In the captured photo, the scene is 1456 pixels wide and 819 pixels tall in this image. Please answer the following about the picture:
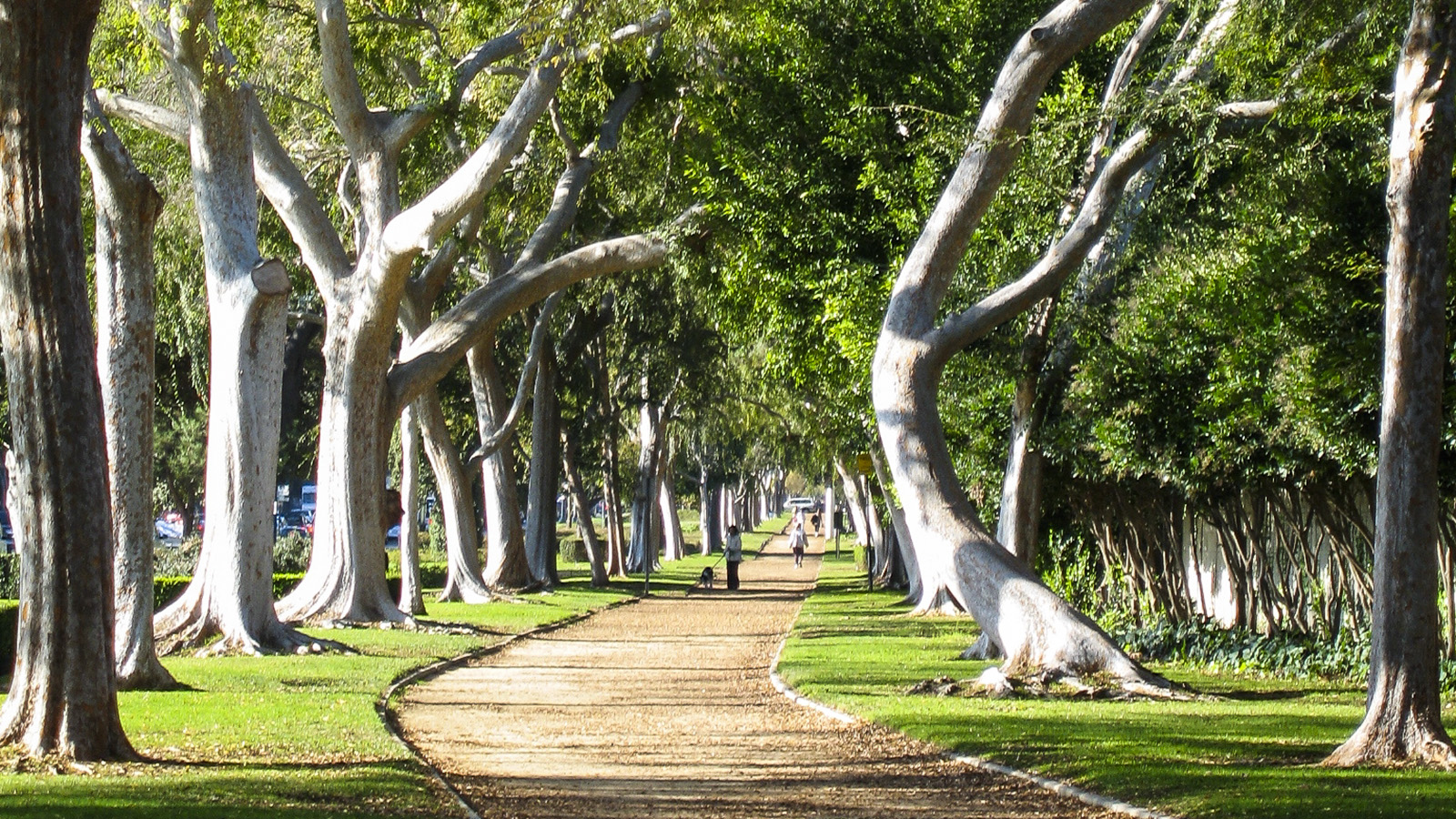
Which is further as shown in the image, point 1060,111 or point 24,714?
point 1060,111

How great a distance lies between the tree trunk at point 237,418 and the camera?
56.2 feet

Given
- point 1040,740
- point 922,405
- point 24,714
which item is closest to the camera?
point 24,714

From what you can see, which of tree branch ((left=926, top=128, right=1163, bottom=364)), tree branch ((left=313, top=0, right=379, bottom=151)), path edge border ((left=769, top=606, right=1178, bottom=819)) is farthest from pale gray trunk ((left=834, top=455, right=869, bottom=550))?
path edge border ((left=769, top=606, right=1178, bottom=819))

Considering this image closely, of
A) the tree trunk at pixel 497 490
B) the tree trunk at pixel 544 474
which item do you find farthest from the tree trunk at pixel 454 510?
the tree trunk at pixel 544 474

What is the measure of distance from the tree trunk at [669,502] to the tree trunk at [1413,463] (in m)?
40.4

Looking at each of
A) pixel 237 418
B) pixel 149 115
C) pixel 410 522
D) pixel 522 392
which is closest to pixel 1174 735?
pixel 237 418

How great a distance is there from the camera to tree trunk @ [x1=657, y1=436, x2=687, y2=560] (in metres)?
51.2

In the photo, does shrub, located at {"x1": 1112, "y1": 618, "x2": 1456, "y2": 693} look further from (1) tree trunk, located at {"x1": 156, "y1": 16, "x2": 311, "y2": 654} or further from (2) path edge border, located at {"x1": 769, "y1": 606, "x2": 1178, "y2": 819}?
(1) tree trunk, located at {"x1": 156, "y1": 16, "x2": 311, "y2": 654}

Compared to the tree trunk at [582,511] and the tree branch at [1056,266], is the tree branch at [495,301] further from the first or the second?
the tree trunk at [582,511]

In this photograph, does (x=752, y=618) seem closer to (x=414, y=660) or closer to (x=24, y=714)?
(x=414, y=660)

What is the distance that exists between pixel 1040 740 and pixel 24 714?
6.45 m

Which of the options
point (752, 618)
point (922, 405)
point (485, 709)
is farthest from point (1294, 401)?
point (752, 618)

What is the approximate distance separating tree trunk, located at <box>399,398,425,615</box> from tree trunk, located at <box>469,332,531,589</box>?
2.99 metres

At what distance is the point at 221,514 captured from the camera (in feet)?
58.5
